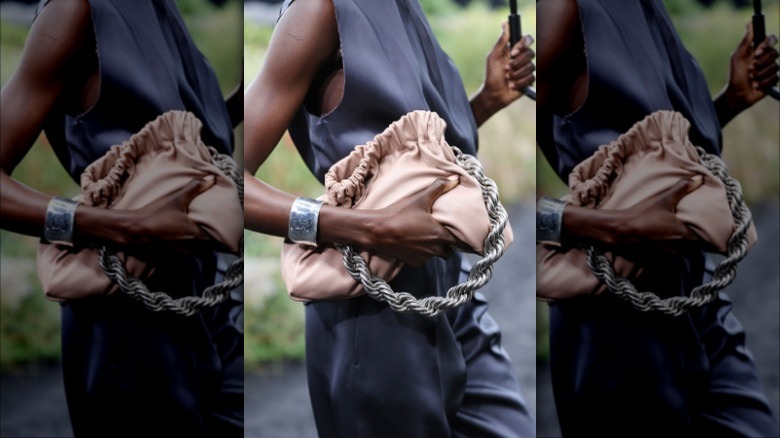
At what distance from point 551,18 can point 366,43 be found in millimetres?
610

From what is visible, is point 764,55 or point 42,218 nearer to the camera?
point 42,218

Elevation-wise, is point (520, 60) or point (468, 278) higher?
point (520, 60)

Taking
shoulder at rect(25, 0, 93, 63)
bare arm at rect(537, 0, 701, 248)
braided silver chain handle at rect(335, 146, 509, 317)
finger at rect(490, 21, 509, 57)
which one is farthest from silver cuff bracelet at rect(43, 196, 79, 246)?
bare arm at rect(537, 0, 701, 248)

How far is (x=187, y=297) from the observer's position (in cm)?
233

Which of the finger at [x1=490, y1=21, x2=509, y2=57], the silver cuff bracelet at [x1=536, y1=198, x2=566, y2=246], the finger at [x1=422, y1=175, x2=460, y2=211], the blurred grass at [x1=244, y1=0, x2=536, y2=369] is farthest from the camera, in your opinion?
the silver cuff bracelet at [x1=536, y1=198, x2=566, y2=246]

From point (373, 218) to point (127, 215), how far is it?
70 centimetres

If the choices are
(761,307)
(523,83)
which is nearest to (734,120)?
(761,307)

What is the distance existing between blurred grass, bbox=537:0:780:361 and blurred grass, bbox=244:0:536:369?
178mm

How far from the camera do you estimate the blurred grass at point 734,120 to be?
95.5 inches

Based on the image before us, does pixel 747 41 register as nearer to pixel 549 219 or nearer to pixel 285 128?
pixel 549 219

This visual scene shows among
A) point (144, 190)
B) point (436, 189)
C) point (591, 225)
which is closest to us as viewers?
point (436, 189)

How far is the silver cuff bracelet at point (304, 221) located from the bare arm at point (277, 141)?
0.02m

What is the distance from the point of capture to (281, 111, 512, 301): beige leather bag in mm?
2070

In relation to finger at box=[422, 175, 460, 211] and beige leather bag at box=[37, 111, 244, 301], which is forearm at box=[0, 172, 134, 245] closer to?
beige leather bag at box=[37, 111, 244, 301]
